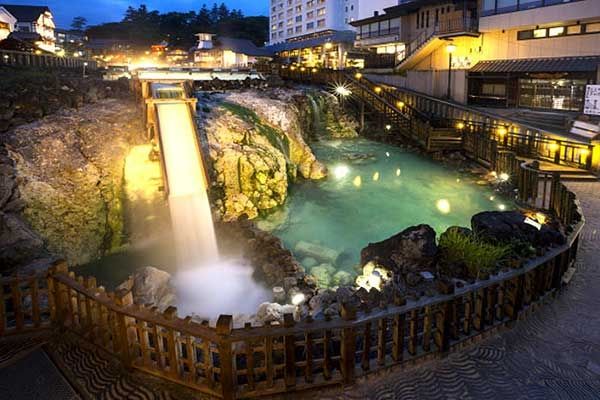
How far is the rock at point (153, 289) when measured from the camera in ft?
30.3

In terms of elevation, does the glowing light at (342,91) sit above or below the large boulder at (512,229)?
above

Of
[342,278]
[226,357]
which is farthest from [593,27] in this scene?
[226,357]

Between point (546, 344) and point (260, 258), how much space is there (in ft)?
26.6

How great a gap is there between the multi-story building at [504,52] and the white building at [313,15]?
23.6 m

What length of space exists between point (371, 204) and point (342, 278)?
7094 millimetres

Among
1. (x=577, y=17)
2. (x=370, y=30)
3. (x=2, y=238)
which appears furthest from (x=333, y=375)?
(x=370, y=30)

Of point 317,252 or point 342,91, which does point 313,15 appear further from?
point 317,252

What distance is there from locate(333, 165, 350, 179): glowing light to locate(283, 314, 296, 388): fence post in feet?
57.6

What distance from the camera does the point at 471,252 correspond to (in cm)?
822

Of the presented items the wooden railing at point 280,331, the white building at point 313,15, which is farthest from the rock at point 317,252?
the white building at point 313,15

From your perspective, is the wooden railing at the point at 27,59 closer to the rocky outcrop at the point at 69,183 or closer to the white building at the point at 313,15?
the rocky outcrop at the point at 69,183

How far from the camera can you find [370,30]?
43.3 meters

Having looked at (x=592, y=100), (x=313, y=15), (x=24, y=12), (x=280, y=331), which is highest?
(x=313, y=15)

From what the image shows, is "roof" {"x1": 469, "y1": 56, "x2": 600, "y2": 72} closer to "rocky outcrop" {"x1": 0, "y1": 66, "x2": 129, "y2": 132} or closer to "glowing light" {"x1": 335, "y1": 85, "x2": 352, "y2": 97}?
"glowing light" {"x1": 335, "y1": 85, "x2": 352, "y2": 97}
